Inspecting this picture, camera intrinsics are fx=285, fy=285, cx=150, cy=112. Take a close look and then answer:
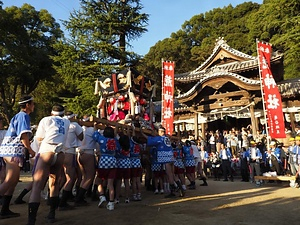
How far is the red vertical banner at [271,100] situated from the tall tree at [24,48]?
1616 cm

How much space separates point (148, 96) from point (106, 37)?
32.9ft

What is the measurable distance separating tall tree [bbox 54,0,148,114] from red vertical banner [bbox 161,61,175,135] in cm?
285

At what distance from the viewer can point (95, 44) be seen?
693 inches

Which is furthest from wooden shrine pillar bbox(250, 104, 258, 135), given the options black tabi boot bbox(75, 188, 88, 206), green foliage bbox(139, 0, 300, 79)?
black tabi boot bbox(75, 188, 88, 206)

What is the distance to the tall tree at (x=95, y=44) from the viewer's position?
17.5 meters

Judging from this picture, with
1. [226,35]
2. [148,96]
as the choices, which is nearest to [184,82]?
[148,96]

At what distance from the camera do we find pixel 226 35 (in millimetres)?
34000

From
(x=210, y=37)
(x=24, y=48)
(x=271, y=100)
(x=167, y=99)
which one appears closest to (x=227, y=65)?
(x=167, y=99)

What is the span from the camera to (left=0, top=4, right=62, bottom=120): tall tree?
2368 centimetres

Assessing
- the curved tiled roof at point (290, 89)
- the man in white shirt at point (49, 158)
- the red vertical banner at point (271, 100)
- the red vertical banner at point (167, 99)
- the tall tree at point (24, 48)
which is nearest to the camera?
the man in white shirt at point (49, 158)

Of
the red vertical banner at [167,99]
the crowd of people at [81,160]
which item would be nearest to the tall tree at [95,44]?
the red vertical banner at [167,99]

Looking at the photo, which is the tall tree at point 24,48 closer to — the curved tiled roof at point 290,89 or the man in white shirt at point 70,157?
the curved tiled roof at point 290,89

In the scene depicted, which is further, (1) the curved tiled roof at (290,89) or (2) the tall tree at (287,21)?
(2) the tall tree at (287,21)

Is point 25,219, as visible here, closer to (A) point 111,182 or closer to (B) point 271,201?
(A) point 111,182
